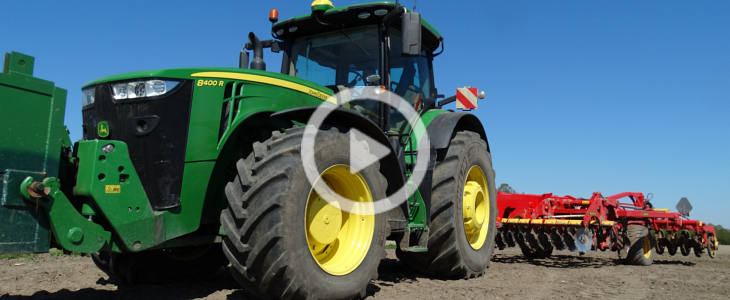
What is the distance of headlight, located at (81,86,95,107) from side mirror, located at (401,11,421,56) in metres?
2.41

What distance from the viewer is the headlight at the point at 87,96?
376 centimetres

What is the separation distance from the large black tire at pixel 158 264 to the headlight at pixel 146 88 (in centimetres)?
152

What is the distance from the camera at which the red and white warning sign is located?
21.6ft

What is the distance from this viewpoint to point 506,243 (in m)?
8.36

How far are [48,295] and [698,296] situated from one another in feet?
18.5

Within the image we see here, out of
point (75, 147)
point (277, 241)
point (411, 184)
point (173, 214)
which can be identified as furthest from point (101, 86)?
point (411, 184)

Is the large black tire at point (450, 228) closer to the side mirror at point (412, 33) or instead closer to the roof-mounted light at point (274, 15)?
the side mirror at point (412, 33)

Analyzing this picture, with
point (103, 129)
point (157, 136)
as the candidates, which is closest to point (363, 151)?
point (157, 136)

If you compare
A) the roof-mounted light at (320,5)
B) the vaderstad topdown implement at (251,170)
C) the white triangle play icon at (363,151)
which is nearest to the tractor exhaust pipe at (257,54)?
the vaderstad topdown implement at (251,170)

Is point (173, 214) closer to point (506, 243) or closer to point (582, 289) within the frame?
point (582, 289)

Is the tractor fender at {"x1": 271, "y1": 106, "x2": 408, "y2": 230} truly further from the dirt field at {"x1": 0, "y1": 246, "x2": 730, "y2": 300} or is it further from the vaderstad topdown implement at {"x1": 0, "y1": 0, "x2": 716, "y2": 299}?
the dirt field at {"x1": 0, "y1": 246, "x2": 730, "y2": 300}

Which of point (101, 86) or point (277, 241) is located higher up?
point (101, 86)

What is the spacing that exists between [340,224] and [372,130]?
0.81 meters

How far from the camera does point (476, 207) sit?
6246 mm
